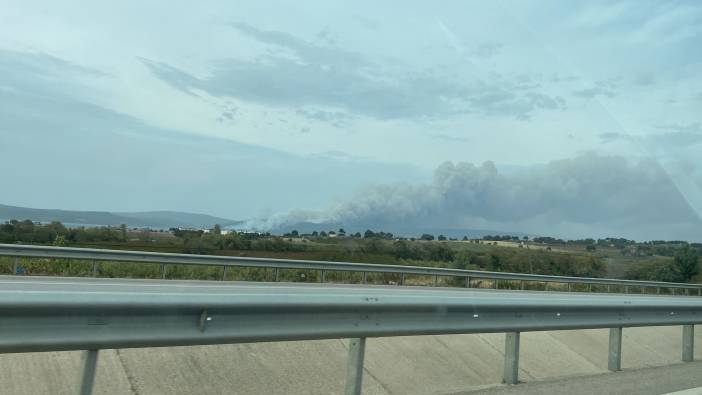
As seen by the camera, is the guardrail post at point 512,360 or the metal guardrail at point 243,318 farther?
the guardrail post at point 512,360

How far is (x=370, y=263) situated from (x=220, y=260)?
211 inches

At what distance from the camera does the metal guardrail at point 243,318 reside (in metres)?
4.60

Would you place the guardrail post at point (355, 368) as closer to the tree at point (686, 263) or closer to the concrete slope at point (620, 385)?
the concrete slope at point (620, 385)

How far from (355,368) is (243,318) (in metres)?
1.31

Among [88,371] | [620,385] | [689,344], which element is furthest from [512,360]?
[689,344]

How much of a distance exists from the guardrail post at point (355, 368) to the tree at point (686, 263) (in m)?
15.4

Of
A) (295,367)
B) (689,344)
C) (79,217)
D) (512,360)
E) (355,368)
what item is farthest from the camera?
(79,217)

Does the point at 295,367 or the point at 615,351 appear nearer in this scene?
the point at 295,367

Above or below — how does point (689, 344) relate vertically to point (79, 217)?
below

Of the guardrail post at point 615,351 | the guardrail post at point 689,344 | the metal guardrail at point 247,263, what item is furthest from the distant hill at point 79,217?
the guardrail post at point 689,344

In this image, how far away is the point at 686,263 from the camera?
20547 millimetres

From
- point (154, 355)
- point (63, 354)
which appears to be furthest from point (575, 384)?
point (63, 354)

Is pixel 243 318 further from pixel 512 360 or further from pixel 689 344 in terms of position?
pixel 689 344

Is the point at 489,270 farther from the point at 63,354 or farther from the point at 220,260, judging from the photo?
the point at 63,354
